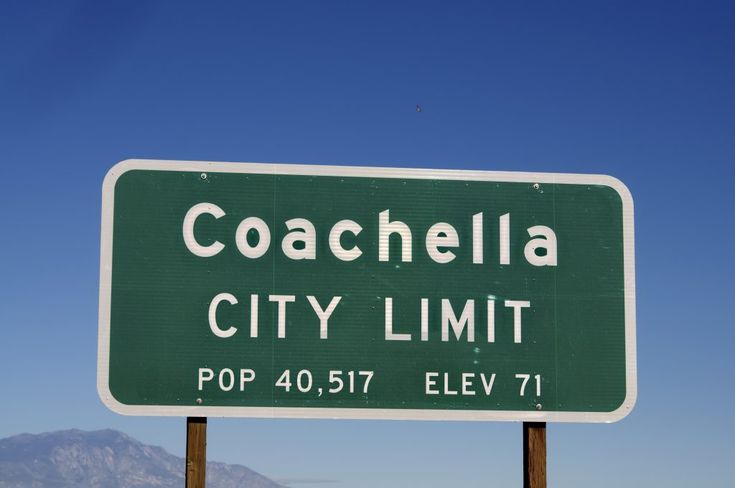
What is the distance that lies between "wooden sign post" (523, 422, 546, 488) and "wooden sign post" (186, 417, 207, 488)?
270 cm

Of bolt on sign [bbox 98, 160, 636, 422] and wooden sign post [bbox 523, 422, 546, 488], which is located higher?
bolt on sign [bbox 98, 160, 636, 422]

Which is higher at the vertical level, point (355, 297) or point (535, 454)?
point (355, 297)

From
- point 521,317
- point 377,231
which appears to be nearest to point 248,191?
point 377,231

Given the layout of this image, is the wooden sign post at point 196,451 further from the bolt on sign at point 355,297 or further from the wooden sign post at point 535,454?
the wooden sign post at point 535,454

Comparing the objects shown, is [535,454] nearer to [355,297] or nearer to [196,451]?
Result: [355,297]

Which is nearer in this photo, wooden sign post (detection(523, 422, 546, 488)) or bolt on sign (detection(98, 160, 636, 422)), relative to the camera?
Result: bolt on sign (detection(98, 160, 636, 422))

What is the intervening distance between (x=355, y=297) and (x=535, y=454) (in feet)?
6.62

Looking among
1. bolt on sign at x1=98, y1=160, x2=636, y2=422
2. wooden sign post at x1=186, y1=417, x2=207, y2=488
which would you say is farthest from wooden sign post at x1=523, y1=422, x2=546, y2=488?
wooden sign post at x1=186, y1=417, x2=207, y2=488

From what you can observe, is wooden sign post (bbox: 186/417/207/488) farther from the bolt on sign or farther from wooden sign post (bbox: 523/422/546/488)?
wooden sign post (bbox: 523/422/546/488)

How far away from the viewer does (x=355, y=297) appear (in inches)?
402

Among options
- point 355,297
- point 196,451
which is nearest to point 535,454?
point 355,297

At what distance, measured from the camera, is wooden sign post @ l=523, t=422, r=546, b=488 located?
403 inches

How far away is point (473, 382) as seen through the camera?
1018 centimetres

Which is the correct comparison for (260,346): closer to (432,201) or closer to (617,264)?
(432,201)
